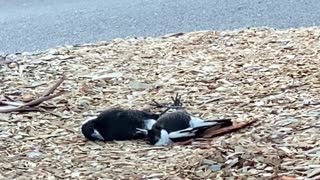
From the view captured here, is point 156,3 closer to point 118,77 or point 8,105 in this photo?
point 118,77

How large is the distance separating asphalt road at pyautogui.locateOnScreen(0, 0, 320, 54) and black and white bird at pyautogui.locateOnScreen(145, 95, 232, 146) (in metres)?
2.77

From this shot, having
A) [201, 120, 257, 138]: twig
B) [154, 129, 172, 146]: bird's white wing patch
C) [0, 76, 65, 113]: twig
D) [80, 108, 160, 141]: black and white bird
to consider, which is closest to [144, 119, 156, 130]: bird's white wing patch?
[80, 108, 160, 141]: black and white bird

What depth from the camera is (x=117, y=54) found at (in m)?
4.96

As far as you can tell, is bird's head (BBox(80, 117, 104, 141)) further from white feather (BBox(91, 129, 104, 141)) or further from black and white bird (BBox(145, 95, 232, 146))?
black and white bird (BBox(145, 95, 232, 146))

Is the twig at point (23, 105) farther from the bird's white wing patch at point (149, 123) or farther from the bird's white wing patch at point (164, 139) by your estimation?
the bird's white wing patch at point (164, 139)

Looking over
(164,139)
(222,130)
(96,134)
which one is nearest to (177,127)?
(164,139)

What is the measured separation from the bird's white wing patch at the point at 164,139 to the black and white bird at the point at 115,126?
0.12 m

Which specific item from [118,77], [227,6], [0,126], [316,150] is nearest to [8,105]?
[0,126]

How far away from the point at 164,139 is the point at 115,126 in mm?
243

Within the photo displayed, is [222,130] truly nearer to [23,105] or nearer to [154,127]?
[154,127]

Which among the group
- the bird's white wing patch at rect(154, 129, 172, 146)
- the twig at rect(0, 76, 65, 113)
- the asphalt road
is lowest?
the bird's white wing patch at rect(154, 129, 172, 146)

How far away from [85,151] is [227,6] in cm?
399

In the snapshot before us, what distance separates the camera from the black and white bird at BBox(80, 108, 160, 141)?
11.0 ft

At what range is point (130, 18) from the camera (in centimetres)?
678
